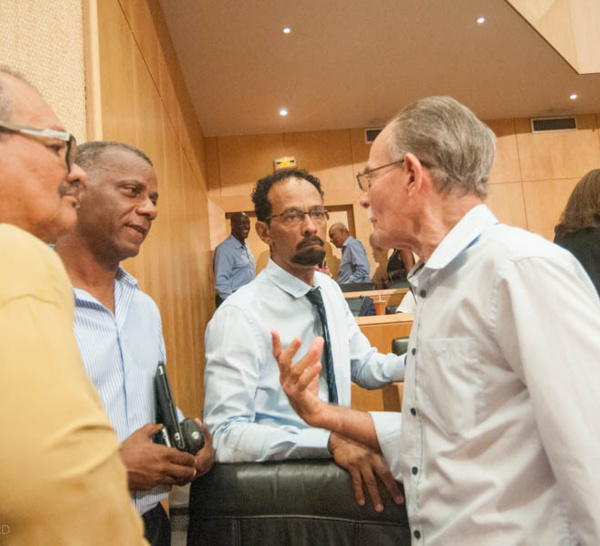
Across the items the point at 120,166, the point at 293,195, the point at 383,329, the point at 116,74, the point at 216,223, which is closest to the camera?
the point at 120,166

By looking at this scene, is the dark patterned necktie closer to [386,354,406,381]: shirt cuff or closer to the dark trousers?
[386,354,406,381]: shirt cuff

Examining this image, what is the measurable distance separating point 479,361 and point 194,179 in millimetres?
5510

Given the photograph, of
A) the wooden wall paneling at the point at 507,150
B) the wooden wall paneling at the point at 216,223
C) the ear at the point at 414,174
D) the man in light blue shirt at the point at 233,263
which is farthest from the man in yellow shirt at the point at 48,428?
the wooden wall paneling at the point at 507,150

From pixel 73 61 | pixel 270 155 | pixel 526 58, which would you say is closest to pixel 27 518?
pixel 73 61

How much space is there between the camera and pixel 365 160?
8094 millimetres

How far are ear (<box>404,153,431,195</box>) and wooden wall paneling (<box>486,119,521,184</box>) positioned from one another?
7.64 metres

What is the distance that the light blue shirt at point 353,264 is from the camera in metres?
7.02

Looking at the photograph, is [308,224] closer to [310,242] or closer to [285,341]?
[310,242]

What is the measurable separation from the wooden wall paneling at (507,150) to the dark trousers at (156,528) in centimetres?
798

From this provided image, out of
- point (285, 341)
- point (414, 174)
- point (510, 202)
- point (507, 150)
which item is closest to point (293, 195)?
point (285, 341)

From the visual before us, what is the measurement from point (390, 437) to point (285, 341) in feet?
1.84

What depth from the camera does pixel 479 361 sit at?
94 cm

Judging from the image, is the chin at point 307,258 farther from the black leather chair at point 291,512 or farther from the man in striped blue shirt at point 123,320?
the black leather chair at point 291,512

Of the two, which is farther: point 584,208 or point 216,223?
point 216,223
